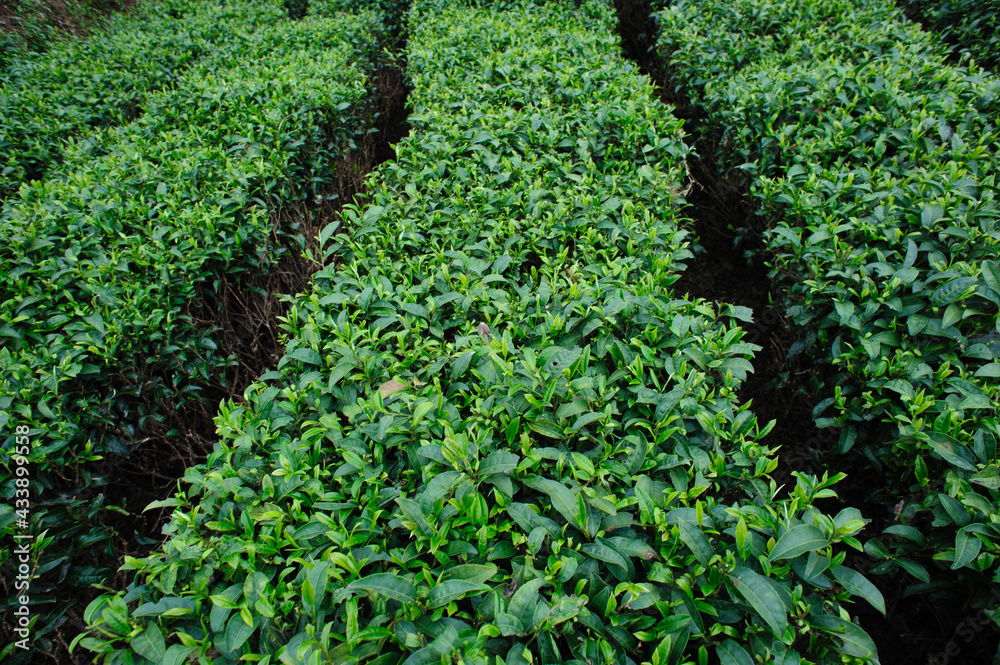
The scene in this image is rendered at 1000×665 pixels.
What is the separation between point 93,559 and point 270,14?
7701mm

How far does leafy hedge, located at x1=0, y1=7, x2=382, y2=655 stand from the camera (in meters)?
2.05

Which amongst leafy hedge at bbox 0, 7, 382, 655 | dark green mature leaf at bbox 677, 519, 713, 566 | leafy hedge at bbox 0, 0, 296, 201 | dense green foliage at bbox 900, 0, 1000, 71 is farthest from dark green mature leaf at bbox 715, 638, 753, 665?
leafy hedge at bbox 0, 0, 296, 201

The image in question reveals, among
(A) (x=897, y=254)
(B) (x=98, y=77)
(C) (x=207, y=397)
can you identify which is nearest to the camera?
(A) (x=897, y=254)

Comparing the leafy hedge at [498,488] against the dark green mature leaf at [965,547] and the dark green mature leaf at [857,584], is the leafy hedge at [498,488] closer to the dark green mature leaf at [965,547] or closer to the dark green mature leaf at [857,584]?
the dark green mature leaf at [857,584]

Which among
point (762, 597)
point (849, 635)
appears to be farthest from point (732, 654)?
point (849, 635)

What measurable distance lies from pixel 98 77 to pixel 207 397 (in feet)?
14.2

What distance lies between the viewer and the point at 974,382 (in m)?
1.74

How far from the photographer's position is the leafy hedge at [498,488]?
3.82ft

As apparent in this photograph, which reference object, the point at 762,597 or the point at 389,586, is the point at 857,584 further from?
the point at 389,586

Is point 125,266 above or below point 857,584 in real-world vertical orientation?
above

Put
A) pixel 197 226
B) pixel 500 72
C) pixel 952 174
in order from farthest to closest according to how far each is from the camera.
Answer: pixel 500 72 < pixel 197 226 < pixel 952 174

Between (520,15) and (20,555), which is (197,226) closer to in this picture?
(20,555)

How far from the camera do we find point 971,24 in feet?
13.3

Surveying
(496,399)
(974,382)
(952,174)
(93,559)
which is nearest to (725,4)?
(952,174)
